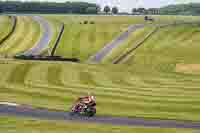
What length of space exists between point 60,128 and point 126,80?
40.0 m

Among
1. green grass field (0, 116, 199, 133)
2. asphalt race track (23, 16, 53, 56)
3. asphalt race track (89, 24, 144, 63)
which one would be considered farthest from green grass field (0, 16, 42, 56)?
green grass field (0, 116, 199, 133)

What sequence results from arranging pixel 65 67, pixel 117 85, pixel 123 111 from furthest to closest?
pixel 65 67, pixel 117 85, pixel 123 111

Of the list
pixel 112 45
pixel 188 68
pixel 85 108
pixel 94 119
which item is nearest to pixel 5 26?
pixel 112 45

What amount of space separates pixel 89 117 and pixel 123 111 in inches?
204

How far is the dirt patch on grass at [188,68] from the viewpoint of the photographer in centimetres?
9481

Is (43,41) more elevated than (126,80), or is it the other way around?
(43,41)

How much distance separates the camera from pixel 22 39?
13575 centimetres

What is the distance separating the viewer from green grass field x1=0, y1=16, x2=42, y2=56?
12444 centimetres

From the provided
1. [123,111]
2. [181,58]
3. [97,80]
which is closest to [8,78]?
[97,80]

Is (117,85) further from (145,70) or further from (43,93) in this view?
(145,70)

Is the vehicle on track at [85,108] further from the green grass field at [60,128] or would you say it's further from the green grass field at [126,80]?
the green grass field at [60,128]

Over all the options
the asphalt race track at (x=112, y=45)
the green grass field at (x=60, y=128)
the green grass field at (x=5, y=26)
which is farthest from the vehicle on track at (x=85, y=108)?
the green grass field at (x=5, y=26)

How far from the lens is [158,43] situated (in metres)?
126

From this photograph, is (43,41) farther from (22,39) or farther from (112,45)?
(112,45)
